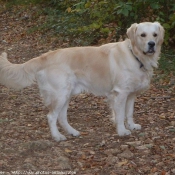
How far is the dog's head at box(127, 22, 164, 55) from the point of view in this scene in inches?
207

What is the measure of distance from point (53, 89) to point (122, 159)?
121 cm

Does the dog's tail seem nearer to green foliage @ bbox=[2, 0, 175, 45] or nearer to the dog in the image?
the dog

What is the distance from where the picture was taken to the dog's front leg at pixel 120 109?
540cm

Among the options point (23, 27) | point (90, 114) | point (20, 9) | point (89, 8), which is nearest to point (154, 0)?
point (89, 8)

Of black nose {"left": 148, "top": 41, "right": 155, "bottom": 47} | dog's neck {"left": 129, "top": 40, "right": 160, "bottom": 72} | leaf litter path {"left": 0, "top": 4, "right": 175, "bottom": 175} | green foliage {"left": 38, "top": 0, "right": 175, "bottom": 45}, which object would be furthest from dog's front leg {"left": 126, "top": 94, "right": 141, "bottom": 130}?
green foliage {"left": 38, "top": 0, "right": 175, "bottom": 45}

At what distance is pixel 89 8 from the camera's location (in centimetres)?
942

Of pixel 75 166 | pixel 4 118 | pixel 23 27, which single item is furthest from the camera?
pixel 23 27

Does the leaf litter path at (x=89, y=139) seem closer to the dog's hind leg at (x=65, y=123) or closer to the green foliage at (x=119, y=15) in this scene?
the dog's hind leg at (x=65, y=123)

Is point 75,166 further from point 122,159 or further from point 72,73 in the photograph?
point 72,73

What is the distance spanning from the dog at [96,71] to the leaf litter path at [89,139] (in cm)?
30

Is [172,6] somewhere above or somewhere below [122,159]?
above

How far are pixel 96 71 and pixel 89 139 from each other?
0.82 m

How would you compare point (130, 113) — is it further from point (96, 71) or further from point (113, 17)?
point (113, 17)

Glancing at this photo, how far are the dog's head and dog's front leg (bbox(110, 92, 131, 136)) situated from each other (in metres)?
0.59
